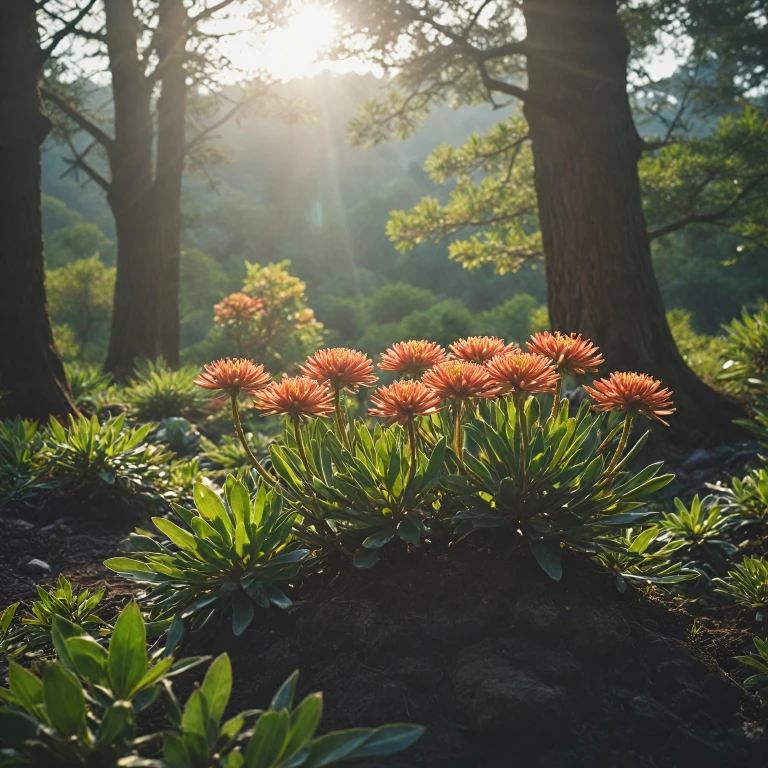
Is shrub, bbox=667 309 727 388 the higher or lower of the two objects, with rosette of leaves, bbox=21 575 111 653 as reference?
higher

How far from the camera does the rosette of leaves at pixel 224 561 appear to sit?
7.74ft

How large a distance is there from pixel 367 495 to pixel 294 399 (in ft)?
1.47

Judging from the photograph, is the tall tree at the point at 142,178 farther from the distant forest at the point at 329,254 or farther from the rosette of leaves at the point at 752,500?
the rosette of leaves at the point at 752,500

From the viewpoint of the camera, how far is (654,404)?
2.35 metres

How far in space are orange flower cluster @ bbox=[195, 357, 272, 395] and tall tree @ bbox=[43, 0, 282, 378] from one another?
26.9 feet

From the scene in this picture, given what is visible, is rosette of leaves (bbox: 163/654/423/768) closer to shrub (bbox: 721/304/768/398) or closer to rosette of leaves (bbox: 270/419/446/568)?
rosette of leaves (bbox: 270/419/446/568)

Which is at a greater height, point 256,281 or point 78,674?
point 256,281

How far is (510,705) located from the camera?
1.92 m

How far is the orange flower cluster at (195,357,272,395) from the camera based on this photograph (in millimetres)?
2381

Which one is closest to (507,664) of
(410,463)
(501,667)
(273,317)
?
(501,667)

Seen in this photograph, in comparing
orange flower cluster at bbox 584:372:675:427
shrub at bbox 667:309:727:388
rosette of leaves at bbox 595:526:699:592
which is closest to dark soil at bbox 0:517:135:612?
rosette of leaves at bbox 595:526:699:592

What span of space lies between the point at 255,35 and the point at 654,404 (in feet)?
30.1

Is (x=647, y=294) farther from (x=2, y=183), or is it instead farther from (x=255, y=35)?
(x=255, y=35)

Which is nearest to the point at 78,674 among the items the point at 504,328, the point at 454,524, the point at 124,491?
the point at 454,524
